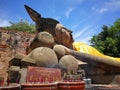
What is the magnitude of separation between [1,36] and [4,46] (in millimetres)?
579

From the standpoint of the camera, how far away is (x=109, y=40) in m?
14.6

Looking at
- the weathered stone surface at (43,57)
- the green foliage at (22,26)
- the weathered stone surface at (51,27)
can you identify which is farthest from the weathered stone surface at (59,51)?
the green foliage at (22,26)

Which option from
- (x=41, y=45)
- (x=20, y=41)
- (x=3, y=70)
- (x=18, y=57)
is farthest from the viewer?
(x=20, y=41)

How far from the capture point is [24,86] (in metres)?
2.37

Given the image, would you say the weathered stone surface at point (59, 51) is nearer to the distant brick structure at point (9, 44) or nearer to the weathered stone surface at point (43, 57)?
the weathered stone surface at point (43, 57)

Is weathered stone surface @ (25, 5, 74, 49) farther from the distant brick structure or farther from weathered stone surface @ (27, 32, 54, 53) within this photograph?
the distant brick structure

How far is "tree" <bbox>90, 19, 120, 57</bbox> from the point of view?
14.6 m

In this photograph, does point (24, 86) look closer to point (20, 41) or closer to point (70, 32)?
point (70, 32)

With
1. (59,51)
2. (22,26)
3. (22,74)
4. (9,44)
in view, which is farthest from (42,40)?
(22,26)

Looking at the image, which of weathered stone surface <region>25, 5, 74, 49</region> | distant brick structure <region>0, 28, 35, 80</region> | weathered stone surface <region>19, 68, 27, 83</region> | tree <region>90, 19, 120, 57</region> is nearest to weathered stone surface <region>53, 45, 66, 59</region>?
weathered stone surface <region>25, 5, 74, 49</region>

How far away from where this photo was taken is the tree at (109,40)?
14625mm

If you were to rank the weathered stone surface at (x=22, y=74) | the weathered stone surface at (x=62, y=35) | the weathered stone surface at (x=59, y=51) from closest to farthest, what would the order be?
the weathered stone surface at (x=22, y=74) → the weathered stone surface at (x=59, y=51) → the weathered stone surface at (x=62, y=35)

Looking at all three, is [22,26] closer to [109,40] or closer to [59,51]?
[109,40]

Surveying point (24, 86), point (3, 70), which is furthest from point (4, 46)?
point (24, 86)
